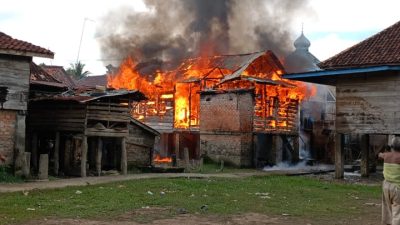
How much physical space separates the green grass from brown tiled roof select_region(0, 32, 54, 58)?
5.37 metres

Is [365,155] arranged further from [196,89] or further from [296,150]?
[196,89]

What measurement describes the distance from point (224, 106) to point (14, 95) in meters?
14.2

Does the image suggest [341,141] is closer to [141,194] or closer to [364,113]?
[364,113]

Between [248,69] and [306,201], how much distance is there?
710 inches

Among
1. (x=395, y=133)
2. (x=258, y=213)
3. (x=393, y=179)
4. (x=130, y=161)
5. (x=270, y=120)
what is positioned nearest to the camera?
(x=393, y=179)

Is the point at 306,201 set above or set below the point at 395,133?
below

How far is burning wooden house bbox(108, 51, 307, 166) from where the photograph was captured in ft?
98.0

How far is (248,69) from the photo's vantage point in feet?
106

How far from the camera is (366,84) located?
870 inches

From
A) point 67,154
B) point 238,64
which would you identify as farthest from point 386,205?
point 238,64

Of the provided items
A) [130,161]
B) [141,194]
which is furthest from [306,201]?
[130,161]

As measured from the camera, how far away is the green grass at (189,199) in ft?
39.3

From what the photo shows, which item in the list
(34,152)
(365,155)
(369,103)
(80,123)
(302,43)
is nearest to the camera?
(80,123)

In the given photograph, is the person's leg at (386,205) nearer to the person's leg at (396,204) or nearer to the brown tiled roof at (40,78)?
the person's leg at (396,204)
